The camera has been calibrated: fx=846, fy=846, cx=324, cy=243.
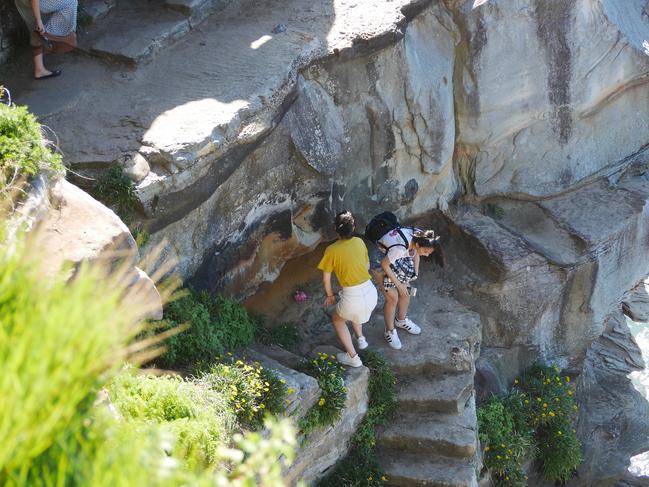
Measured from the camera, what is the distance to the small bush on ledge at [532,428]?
915 cm

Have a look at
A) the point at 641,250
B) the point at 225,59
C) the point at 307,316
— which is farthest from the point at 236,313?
the point at 641,250

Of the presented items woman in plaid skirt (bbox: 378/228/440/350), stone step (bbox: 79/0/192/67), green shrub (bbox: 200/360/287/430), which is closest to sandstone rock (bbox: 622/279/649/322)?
woman in plaid skirt (bbox: 378/228/440/350)

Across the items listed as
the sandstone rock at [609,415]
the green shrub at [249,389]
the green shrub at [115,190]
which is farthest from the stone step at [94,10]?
the sandstone rock at [609,415]

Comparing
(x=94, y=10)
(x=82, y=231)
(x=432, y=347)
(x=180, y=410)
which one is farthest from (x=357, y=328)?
(x=94, y=10)

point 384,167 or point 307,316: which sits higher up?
point 384,167

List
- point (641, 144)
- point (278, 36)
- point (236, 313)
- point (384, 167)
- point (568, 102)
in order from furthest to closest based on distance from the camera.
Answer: point (641, 144)
point (568, 102)
point (384, 167)
point (278, 36)
point (236, 313)

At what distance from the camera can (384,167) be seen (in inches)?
379

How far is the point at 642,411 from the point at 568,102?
4630mm

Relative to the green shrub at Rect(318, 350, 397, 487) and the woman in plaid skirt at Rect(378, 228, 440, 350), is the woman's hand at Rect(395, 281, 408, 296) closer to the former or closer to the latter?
the woman in plaid skirt at Rect(378, 228, 440, 350)

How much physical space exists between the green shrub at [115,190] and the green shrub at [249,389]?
5.08 ft

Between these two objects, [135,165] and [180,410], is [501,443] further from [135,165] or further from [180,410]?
[135,165]

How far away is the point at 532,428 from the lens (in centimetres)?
978

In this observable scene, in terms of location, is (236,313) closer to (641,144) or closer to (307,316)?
(307,316)

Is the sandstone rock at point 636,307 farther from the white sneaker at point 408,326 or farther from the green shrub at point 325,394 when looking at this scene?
the green shrub at point 325,394
